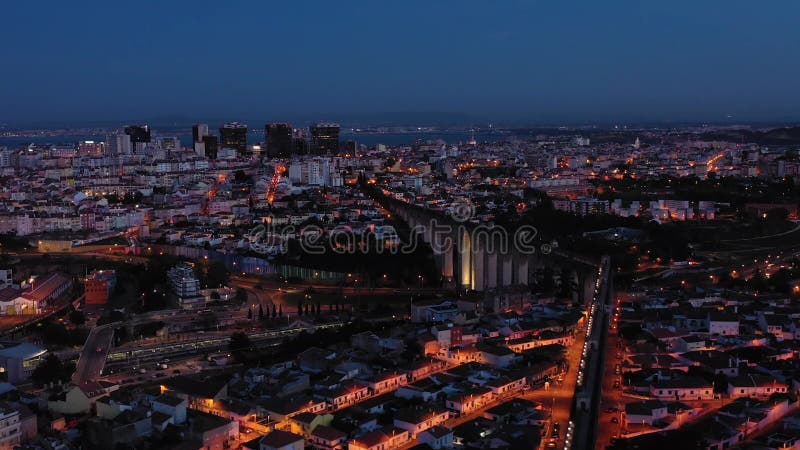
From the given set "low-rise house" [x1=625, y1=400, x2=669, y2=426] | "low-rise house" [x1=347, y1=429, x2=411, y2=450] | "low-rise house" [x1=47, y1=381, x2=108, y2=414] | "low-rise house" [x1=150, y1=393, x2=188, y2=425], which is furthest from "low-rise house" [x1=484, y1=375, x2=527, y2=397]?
"low-rise house" [x1=47, y1=381, x2=108, y2=414]

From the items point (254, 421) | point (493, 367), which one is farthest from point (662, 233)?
point (254, 421)

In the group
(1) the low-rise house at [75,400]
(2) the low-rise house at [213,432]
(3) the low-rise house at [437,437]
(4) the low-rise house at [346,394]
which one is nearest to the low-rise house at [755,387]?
(3) the low-rise house at [437,437]

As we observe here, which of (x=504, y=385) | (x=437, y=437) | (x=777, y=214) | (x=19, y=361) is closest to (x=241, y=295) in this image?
(x=19, y=361)

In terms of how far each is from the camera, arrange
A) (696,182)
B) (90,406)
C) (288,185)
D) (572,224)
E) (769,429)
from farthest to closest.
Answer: (288,185) → (696,182) → (572,224) → (90,406) → (769,429)

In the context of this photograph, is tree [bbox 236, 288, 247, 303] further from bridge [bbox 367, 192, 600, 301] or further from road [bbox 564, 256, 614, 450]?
road [bbox 564, 256, 614, 450]

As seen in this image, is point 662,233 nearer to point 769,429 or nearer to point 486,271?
point 486,271
